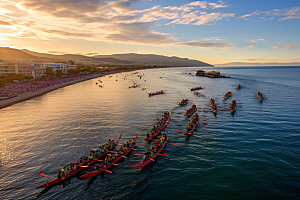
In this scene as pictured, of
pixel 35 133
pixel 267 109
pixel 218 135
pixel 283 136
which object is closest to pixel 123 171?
pixel 218 135

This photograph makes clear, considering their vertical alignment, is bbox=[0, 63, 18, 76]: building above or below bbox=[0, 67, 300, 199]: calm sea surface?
above

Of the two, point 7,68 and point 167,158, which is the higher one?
point 7,68

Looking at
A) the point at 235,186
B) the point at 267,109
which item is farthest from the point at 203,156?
the point at 267,109

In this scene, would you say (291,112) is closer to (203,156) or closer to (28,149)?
(203,156)

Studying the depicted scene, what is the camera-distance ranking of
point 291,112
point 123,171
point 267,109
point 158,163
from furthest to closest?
1. point 267,109
2. point 291,112
3. point 158,163
4. point 123,171

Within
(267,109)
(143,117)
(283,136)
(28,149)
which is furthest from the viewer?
(267,109)

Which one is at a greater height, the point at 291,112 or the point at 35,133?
the point at 291,112

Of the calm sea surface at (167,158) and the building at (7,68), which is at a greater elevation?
the building at (7,68)

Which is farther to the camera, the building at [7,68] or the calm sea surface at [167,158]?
the building at [7,68]

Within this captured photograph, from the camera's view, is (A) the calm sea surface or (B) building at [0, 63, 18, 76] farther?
(B) building at [0, 63, 18, 76]

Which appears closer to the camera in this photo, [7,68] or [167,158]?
[167,158]

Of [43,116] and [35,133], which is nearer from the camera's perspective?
[35,133]
